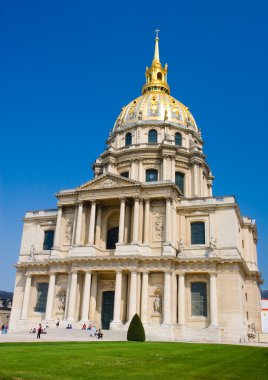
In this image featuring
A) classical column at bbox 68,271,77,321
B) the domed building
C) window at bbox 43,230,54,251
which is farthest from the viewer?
window at bbox 43,230,54,251

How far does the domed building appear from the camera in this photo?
4206 centimetres

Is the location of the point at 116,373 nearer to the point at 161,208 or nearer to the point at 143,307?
the point at 143,307

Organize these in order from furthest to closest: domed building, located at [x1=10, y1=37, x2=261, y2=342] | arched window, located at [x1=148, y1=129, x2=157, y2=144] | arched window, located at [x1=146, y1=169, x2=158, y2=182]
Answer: arched window, located at [x1=148, y1=129, x2=157, y2=144]
arched window, located at [x1=146, y1=169, x2=158, y2=182]
domed building, located at [x1=10, y1=37, x2=261, y2=342]

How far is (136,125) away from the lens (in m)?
61.2

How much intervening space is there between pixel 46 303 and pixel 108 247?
31.6 ft

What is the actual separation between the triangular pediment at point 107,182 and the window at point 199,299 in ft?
43.4

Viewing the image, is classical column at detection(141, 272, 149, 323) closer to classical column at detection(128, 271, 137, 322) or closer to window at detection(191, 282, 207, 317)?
classical column at detection(128, 271, 137, 322)

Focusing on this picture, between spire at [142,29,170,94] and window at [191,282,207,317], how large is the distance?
37.9m

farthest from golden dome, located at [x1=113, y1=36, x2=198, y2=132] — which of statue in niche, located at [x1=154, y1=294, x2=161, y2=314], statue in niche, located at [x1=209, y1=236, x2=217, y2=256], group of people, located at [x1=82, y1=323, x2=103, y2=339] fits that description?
group of people, located at [x1=82, y1=323, x2=103, y2=339]

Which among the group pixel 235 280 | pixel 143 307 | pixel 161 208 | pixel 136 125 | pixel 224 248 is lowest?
pixel 143 307

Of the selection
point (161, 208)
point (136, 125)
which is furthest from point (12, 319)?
point (136, 125)

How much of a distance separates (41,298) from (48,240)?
7175 millimetres

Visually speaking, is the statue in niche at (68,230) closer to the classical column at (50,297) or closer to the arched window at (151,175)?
the classical column at (50,297)

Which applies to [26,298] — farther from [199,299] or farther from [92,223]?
[199,299]
